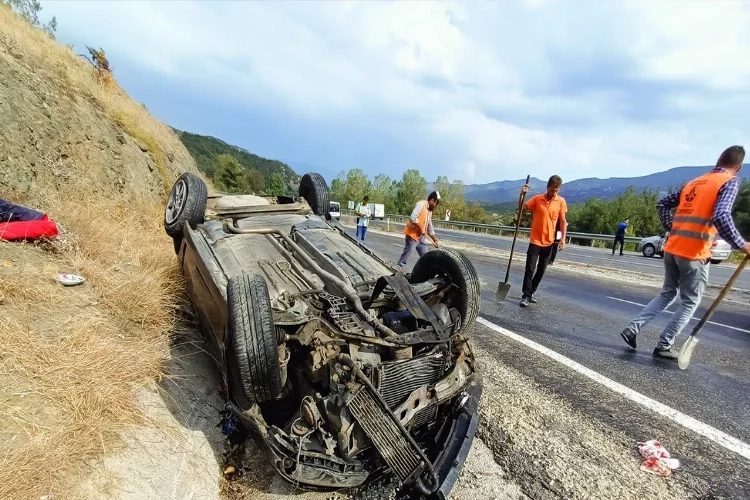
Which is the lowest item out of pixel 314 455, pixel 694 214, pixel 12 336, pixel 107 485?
pixel 107 485

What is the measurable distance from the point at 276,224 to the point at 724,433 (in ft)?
13.8

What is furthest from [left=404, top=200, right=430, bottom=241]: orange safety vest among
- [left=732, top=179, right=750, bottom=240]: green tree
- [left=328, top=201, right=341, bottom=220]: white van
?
[left=732, top=179, right=750, bottom=240]: green tree

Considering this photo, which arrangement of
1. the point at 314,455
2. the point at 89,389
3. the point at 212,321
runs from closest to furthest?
1. the point at 314,455
2. the point at 89,389
3. the point at 212,321

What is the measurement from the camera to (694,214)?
3510 mm

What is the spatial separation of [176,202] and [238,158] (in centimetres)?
10181

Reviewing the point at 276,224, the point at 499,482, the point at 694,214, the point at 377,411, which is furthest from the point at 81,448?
the point at 694,214

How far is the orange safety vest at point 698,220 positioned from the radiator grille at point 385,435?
328 centimetres

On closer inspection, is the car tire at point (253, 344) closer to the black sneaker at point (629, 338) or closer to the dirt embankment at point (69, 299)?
the dirt embankment at point (69, 299)

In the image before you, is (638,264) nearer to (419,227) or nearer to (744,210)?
(419,227)

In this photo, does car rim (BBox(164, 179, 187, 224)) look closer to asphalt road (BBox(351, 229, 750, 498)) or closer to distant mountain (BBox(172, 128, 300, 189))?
asphalt road (BBox(351, 229, 750, 498))

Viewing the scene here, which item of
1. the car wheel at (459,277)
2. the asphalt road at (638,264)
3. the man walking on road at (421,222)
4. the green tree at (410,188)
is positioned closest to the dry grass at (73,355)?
the car wheel at (459,277)

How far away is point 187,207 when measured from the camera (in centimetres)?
415

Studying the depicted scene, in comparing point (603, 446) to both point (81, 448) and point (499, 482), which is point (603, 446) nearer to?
point (499, 482)

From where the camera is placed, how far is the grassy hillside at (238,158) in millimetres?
77075
